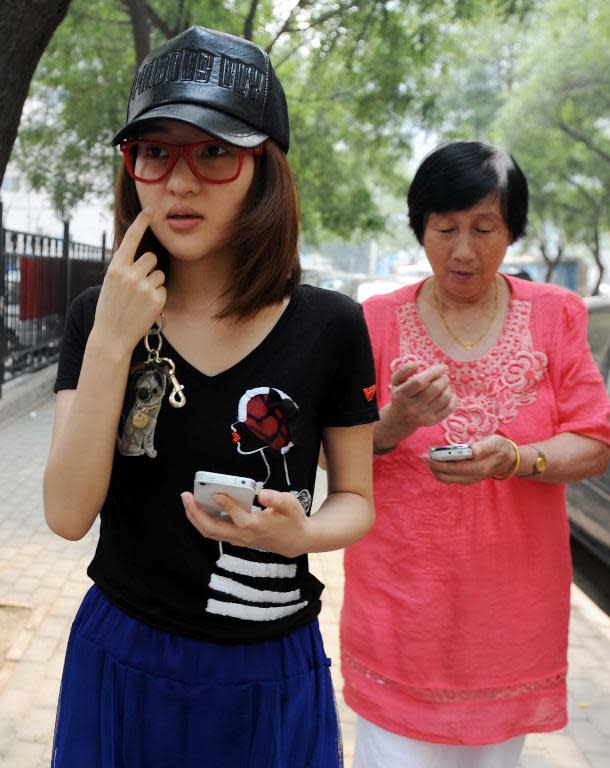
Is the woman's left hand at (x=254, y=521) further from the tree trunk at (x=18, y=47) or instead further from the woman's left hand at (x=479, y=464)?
the tree trunk at (x=18, y=47)

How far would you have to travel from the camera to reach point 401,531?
2.05 metres

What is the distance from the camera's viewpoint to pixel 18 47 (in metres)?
3.79

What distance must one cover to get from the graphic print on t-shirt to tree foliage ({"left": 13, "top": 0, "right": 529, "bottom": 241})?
9.03 m

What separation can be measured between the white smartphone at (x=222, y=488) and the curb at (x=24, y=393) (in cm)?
803

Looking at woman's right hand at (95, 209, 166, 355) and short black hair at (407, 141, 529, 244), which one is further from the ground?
short black hair at (407, 141, 529, 244)

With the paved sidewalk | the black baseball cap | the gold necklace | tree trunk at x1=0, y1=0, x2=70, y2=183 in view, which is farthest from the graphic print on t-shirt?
tree trunk at x1=0, y1=0, x2=70, y2=183

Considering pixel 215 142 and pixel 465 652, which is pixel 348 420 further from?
pixel 465 652

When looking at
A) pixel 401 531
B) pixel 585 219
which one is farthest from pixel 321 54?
pixel 585 219

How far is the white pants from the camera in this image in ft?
6.68

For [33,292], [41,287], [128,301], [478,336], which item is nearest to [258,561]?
[128,301]

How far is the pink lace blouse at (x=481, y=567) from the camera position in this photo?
2.00m

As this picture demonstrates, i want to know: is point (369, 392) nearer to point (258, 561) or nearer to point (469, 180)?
point (258, 561)

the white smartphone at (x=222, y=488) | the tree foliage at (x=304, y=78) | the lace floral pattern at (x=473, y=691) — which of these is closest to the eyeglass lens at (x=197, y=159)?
the white smartphone at (x=222, y=488)

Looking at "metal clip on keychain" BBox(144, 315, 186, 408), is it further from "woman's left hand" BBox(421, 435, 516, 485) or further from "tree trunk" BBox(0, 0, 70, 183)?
"tree trunk" BBox(0, 0, 70, 183)
